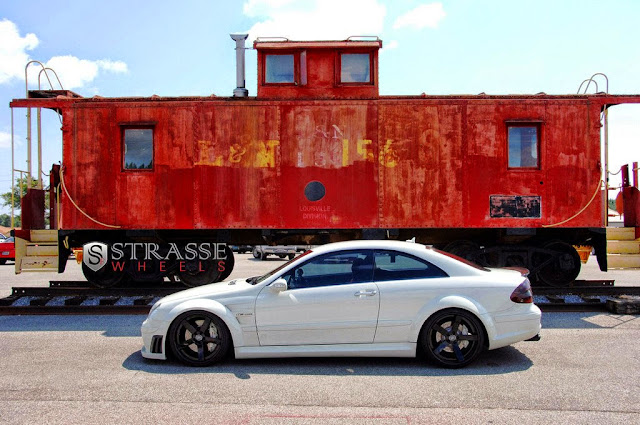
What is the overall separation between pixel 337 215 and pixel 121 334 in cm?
416

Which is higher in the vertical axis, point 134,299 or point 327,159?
point 327,159

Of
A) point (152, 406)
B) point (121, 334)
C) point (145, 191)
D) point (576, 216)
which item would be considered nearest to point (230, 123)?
point (145, 191)

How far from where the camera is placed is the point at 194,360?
5438 millimetres

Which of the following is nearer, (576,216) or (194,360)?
(194,360)

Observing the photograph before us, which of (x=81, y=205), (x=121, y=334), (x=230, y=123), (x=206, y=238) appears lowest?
(x=121, y=334)

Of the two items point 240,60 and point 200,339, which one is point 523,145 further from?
point 200,339

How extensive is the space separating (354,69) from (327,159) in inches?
70.6

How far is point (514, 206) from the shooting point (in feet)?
30.2

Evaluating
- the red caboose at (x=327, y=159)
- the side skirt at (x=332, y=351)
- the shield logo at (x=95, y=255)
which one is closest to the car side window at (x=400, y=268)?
the side skirt at (x=332, y=351)

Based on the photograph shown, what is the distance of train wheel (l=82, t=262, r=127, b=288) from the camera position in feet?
31.7

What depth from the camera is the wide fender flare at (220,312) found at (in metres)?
5.41

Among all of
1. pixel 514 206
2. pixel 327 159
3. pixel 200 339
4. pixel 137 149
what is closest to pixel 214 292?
pixel 200 339

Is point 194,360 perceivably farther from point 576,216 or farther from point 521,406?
point 576,216

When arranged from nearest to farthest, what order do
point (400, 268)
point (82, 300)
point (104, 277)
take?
point (400, 268) → point (82, 300) → point (104, 277)
